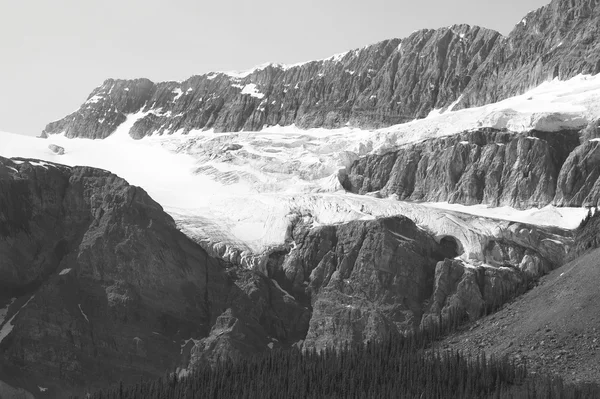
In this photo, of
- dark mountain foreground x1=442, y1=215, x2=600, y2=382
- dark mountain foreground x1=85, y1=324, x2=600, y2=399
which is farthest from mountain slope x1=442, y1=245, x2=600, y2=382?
dark mountain foreground x1=85, y1=324, x2=600, y2=399

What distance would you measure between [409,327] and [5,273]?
61.4 metres

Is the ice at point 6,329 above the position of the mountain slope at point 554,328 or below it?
below

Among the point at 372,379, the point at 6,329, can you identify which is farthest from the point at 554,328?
the point at 6,329

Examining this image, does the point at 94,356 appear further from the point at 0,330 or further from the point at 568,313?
the point at 568,313

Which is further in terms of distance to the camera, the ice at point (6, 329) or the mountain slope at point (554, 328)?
the ice at point (6, 329)

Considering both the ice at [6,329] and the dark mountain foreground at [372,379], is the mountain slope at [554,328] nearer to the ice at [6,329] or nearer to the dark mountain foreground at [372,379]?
the dark mountain foreground at [372,379]

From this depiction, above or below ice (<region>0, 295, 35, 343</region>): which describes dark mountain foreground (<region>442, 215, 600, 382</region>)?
above

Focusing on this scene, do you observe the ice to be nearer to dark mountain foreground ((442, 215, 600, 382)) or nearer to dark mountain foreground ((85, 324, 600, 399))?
dark mountain foreground ((85, 324, 600, 399))

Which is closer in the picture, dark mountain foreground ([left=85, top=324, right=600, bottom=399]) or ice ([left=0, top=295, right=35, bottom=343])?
dark mountain foreground ([left=85, top=324, right=600, bottom=399])

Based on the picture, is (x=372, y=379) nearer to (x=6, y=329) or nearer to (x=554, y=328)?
(x=554, y=328)

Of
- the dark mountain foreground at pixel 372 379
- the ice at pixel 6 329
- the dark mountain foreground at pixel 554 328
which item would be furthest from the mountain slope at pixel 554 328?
the ice at pixel 6 329

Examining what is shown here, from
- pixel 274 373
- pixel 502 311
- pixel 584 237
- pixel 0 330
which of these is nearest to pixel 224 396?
pixel 274 373

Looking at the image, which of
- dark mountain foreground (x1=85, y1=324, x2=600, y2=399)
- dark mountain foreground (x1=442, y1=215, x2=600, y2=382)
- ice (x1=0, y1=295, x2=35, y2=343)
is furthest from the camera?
ice (x1=0, y1=295, x2=35, y2=343)

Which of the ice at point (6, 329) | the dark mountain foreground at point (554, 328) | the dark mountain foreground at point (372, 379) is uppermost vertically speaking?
the dark mountain foreground at point (554, 328)
